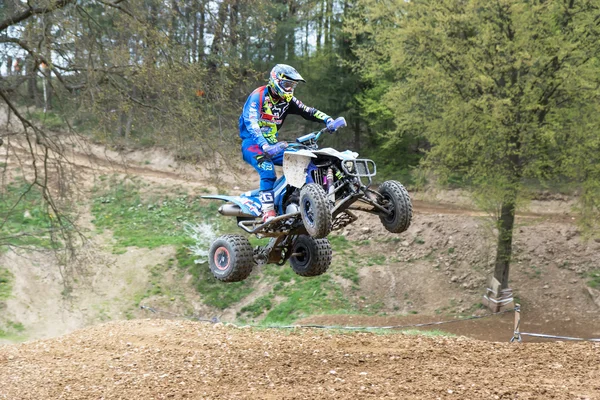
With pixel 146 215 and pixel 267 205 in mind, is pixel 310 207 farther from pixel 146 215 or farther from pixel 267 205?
pixel 146 215

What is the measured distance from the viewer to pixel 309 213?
630cm

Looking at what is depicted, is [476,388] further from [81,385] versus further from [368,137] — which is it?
[368,137]

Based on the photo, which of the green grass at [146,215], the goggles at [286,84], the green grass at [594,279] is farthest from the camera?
the green grass at [146,215]

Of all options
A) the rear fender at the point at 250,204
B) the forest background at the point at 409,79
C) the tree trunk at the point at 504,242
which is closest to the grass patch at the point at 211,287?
the forest background at the point at 409,79

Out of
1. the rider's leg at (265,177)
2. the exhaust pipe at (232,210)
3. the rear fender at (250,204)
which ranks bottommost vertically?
the exhaust pipe at (232,210)

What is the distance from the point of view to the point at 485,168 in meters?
16.0

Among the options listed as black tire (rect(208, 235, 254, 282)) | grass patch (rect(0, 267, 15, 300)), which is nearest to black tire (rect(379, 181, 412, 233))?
black tire (rect(208, 235, 254, 282))

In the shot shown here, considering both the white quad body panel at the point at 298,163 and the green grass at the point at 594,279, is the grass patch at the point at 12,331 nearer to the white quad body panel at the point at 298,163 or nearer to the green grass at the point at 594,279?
the white quad body panel at the point at 298,163

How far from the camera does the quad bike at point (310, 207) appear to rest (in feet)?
20.8

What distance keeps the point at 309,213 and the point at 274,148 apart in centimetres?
105

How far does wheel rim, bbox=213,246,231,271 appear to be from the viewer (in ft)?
24.5

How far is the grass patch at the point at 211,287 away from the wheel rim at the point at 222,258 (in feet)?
39.9

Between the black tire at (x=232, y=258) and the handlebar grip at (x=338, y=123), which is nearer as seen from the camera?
the handlebar grip at (x=338, y=123)

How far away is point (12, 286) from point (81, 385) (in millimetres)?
12344
